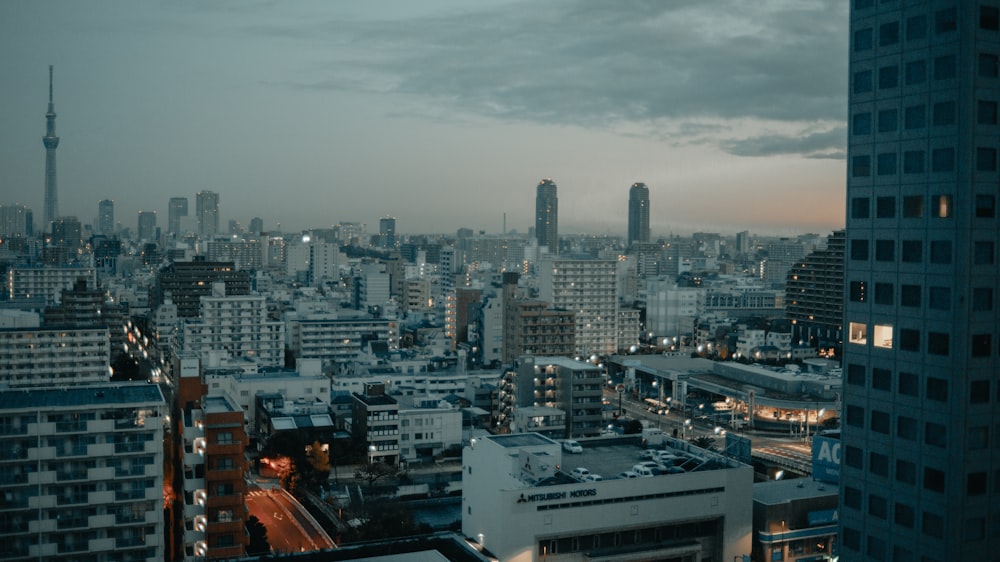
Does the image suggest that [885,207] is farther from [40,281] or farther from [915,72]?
[40,281]

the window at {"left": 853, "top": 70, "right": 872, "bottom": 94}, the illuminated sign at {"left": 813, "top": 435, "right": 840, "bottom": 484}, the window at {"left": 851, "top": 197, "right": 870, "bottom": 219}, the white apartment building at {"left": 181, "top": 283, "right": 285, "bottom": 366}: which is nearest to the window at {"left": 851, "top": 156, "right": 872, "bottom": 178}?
the window at {"left": 851, "top": 197, "right": 870, "bottom": 219}

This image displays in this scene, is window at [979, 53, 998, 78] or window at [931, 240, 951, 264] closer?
window at [979, 53, 998, 78]

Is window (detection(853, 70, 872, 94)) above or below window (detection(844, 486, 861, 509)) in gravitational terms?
above

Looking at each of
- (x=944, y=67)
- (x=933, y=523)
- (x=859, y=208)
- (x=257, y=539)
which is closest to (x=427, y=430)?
(x=257, y=539)

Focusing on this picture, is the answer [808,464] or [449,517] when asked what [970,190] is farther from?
[808,464]

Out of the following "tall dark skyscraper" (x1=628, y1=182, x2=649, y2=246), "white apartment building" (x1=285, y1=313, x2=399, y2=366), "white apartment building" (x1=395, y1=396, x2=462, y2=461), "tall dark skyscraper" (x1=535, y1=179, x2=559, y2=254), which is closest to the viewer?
"white apartment building" (x1=395, y1=396, x2=462, y2=461)

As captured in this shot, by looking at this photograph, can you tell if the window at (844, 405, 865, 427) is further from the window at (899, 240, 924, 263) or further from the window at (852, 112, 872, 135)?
the window at (852, 112, 872, 135)

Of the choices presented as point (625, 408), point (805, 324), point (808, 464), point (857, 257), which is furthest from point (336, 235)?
point (857, 257)
